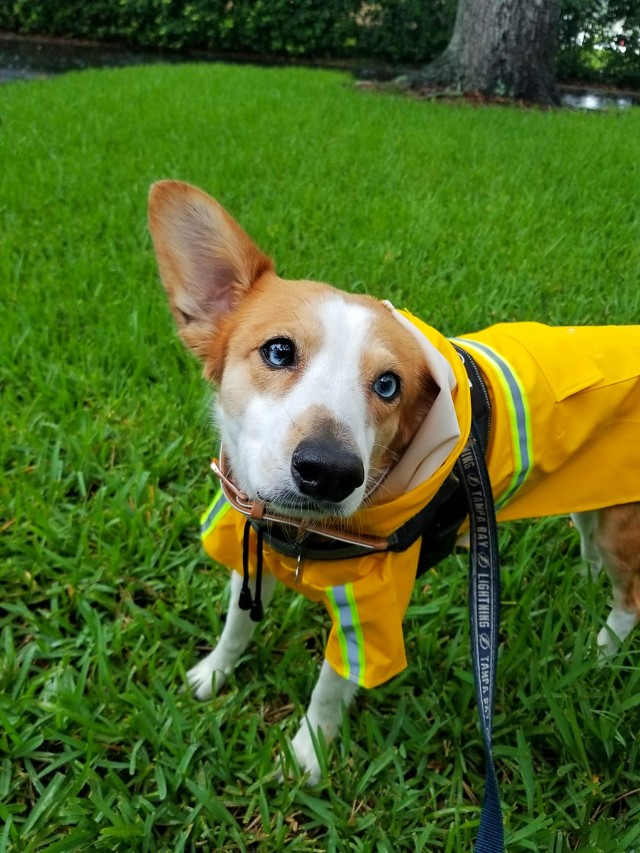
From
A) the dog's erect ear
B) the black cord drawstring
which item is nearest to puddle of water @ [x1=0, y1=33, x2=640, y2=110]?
the dog's erect ear

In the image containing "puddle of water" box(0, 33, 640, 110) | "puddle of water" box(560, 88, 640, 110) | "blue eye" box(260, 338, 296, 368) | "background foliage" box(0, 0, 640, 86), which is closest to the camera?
"blue eye" box(260, 338, 296, 368)

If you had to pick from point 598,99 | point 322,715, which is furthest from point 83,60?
point 322,715

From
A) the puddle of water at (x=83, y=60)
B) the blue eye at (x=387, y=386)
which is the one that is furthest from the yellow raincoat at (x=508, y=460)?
the puddle of water at (x=83, y=60)

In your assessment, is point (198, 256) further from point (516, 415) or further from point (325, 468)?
point (516, 415)

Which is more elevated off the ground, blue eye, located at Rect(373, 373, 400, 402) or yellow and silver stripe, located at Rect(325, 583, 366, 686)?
blue eye, located at Rect(373, 373, 400, 402)

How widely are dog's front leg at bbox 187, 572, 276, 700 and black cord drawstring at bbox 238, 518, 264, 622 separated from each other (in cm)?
11

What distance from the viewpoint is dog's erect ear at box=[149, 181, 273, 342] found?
1.75 meters

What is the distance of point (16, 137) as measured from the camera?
5.83 meters

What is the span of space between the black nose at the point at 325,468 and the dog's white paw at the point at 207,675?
3.29 ft

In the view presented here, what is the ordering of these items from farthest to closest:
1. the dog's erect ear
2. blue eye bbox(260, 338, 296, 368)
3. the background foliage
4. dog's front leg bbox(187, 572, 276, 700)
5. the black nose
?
1. the background foliage
2. dog's front leg bbox(187, 572, 276, 700)
3. the dog's erect ear
4. blue eye bbox(260, 338, 296, 368)
5. the black nose

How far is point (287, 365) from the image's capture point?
1.60 m

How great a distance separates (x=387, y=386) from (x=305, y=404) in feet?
0.98

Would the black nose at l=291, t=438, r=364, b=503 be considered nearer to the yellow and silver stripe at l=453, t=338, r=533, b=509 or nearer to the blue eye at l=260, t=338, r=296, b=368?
the blue eye at l=260, t=338, r=296, b=368

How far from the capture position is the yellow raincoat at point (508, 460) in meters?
1.64
